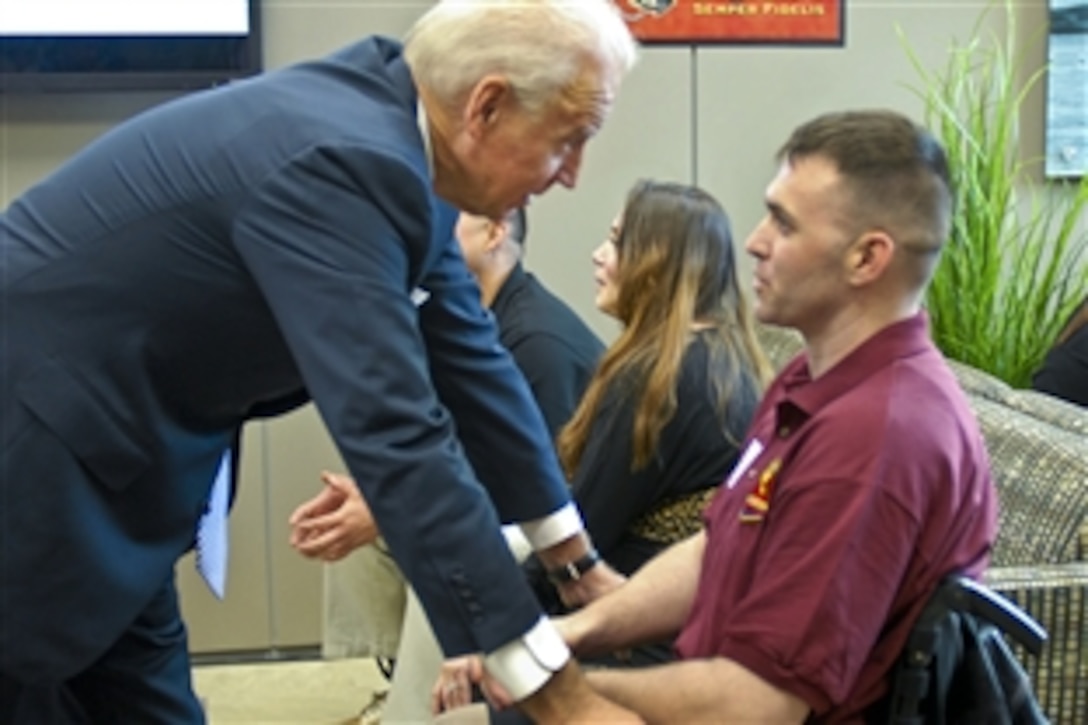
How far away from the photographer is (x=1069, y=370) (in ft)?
10.2

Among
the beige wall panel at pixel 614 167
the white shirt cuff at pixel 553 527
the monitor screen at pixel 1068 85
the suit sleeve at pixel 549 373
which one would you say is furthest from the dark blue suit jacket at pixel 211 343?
the monitor screen at pixel 1068 85

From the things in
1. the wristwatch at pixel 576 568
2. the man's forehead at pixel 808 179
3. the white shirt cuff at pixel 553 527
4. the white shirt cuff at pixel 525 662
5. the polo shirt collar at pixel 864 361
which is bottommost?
the wristwatch at pixel 576 568

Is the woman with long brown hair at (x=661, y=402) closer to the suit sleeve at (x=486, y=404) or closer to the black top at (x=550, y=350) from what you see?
the black top at (x=550, y=350)

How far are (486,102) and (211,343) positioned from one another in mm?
378

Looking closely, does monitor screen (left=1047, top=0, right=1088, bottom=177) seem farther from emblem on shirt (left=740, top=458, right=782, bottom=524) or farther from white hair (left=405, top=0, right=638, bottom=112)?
white hair (left=405, top=0, right=638, bottom=112)

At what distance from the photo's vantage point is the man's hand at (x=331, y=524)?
2139 mm

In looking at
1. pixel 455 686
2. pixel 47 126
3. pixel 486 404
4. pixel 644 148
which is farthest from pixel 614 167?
pixel 486 404

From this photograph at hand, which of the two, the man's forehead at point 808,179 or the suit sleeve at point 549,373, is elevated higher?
the man's forehead at point 808,179

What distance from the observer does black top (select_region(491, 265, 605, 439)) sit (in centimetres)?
269

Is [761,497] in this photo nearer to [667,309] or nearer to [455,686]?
[455,686]

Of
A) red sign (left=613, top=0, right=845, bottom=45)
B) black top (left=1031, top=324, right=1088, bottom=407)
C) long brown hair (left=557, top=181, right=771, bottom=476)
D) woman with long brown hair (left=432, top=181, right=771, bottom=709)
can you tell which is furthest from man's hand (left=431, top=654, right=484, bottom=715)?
red sign (left=613, top=0, right=845, bottom=45)

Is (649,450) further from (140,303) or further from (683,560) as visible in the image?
(140,303)

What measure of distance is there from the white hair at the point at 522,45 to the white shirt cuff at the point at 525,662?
1.72 feet

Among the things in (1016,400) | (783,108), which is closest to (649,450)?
(1016,400)
